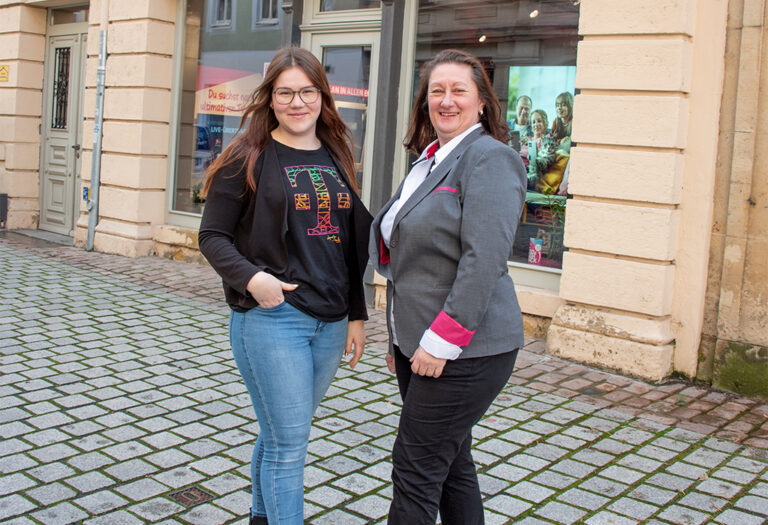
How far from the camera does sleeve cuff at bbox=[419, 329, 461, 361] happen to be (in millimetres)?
2535

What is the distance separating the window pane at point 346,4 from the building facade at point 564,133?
20mm

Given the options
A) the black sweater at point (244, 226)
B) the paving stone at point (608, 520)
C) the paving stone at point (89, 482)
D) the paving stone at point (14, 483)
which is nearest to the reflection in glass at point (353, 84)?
the paving stone at point (89, 482)

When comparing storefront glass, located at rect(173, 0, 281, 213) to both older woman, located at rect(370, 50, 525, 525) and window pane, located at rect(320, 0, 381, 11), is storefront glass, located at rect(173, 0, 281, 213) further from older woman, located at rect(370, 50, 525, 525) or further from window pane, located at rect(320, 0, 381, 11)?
older woman, located at rect(370, 50, 525, 525)

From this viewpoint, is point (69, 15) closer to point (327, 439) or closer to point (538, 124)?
point (538, 124)

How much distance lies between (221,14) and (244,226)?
8.03 m

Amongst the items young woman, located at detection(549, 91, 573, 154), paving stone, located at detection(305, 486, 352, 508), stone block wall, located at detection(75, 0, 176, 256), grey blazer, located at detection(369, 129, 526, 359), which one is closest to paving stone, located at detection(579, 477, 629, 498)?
paving stone, located at detection(305, 486, 352, 508)

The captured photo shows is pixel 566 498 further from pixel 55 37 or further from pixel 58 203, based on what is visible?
pixel 55 37

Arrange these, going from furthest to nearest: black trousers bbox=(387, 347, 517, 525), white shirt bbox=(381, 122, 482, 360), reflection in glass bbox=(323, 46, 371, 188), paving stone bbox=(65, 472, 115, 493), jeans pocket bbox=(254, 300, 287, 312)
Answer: reflection in glass bbox=(323, 46, 371, 188) < paving stone bbox=(65, 472, 115, 493) < jeans pocket bbox=(254, 300, 287, 312) < white shirt bbox=(381, 122, 482, 360) < black trousers bbox=(387, 347, 517, 525)

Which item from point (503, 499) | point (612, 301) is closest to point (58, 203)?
point (612, 301)

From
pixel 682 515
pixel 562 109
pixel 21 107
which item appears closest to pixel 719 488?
pixel 682 515

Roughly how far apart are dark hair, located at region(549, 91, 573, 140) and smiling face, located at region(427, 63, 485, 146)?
4.52 meters

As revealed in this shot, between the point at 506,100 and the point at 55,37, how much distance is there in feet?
27.2

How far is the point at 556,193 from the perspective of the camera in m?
7.15

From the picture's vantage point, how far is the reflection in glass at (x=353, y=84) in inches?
338
